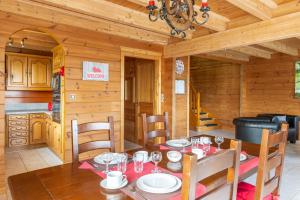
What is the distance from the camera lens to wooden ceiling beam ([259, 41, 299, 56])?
14.4 feet

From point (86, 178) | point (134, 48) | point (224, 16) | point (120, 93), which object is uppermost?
point (224, 16)

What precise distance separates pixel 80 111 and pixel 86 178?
2.14 meters

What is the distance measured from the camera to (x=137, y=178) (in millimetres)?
1355

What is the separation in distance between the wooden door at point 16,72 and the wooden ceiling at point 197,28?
97.4 inches

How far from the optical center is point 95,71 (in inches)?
137

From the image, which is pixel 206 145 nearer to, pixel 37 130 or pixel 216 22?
pixel 216 22

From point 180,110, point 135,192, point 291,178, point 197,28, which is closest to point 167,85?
point 180,110

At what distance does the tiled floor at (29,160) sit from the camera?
3.51 m

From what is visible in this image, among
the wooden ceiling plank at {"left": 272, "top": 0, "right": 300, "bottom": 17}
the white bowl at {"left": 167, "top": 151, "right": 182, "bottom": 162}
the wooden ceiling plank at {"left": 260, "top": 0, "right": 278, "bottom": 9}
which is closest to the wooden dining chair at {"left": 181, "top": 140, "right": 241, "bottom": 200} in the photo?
the white bowl at {"left": 167, "top": 151, "right": 182, "bottom": 162}

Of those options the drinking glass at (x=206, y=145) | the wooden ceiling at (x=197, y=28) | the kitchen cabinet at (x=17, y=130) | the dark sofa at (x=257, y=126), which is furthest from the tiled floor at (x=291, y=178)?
the kitchen cabinet at (x=17, y=130)

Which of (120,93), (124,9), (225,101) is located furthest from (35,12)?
(225,101)

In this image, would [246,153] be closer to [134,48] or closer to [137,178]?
[137,178]

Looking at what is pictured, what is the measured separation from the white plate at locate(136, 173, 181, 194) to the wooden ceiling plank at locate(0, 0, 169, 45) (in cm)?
264

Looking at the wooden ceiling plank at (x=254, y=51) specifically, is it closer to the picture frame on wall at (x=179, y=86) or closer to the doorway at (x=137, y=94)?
the picture frame on wall at (x=179, y=86)
